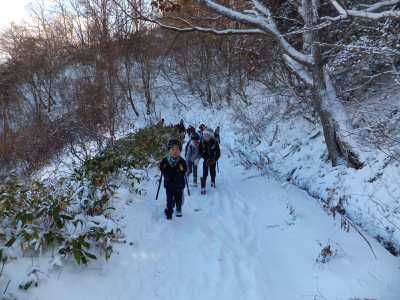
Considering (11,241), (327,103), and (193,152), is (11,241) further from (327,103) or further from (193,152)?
(327,103)

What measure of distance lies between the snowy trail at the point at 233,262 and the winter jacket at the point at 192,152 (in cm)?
217

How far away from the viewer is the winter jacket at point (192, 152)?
9.70 meters

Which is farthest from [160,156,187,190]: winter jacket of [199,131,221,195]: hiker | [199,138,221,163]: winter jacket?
[199,138,221,163]: winter jacket

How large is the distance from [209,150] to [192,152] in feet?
1.97

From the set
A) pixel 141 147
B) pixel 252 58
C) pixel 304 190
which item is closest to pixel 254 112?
pixel 252 58

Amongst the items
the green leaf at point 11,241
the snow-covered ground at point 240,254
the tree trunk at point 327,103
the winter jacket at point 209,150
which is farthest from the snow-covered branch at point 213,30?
the green leaf at point 11,241

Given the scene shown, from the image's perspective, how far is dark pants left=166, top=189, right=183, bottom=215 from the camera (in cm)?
710

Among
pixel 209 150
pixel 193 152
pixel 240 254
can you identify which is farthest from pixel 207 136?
pixel 240 254

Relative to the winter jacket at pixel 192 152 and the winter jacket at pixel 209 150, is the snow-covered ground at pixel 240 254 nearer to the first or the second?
the winter jacket at pixel 209 150

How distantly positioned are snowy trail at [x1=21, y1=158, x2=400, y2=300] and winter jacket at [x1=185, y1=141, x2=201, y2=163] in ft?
7.13

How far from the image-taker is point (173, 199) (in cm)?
722

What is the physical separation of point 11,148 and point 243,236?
523 inches

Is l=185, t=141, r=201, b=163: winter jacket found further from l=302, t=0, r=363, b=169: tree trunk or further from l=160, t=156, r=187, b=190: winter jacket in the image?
l=302, t=0, r=363, b=169: tree trunk

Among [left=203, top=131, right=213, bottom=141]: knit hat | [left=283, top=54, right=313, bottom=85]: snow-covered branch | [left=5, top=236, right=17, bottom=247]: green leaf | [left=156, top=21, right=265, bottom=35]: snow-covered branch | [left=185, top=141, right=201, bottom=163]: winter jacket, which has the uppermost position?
[left=156, top=21, right=265, bottom=35]: snow-covered branch
